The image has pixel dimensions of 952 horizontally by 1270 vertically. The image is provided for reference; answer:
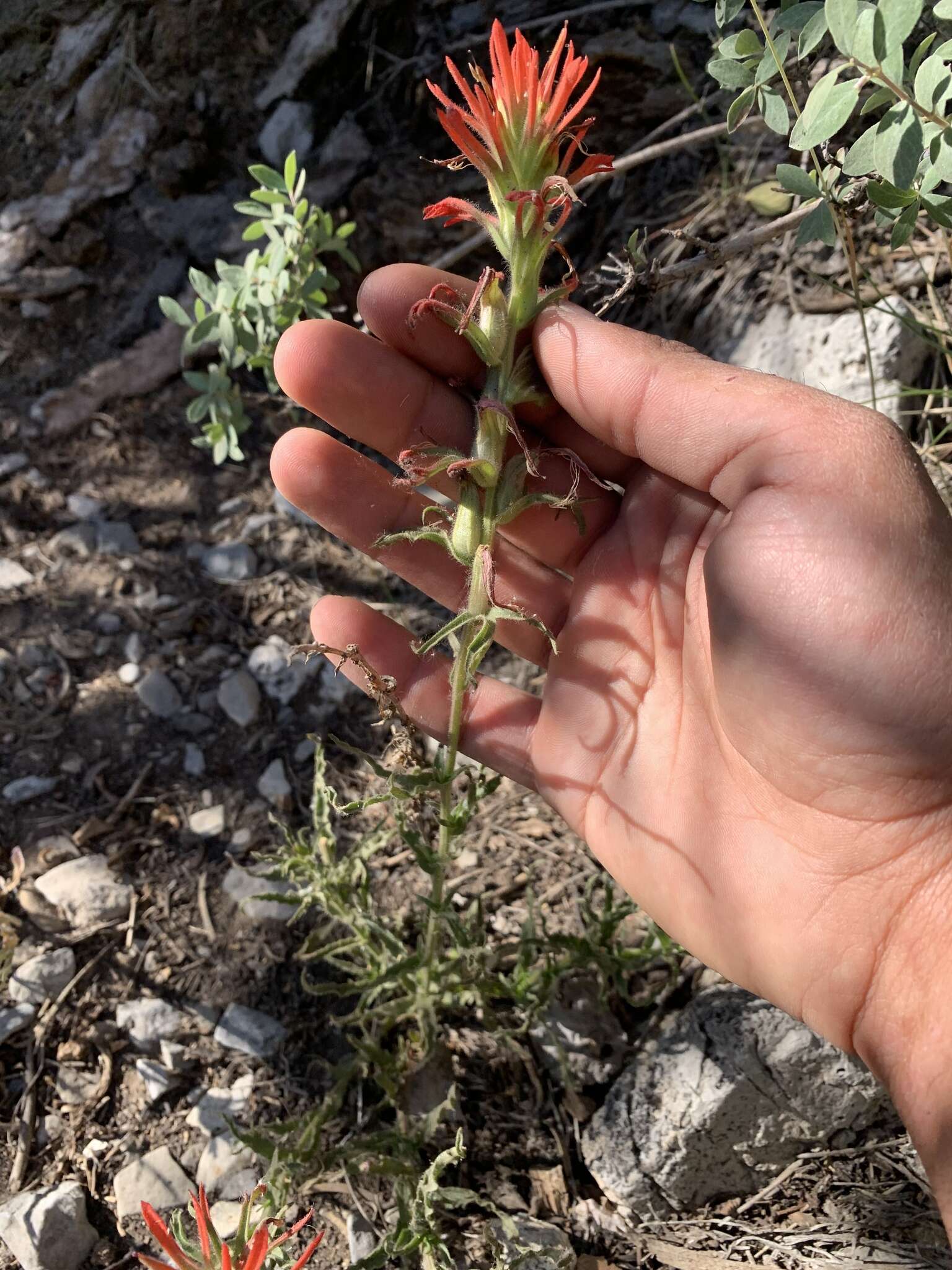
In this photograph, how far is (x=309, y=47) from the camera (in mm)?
3799

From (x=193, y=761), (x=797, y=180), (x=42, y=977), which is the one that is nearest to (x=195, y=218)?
(x=193, y=761)

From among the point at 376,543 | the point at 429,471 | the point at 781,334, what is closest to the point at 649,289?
the point at 429,471

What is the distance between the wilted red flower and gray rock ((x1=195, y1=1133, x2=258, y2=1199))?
649mm

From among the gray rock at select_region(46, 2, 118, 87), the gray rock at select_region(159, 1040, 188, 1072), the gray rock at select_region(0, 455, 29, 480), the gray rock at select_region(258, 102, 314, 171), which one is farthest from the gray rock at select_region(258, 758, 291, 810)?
the gray rock at select_region(46, 2, 118, 87)

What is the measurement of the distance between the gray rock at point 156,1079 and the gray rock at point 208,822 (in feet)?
2.02

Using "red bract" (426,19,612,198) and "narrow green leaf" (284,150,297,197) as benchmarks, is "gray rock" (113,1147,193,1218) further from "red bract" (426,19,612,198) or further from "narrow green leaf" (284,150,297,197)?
"narrow green leaf" (284,150,297,197)

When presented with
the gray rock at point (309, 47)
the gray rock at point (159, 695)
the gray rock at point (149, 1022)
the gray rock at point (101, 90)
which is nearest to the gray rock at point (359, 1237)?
the gray rock at point (149, 1022)

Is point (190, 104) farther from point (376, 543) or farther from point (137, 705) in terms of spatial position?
point (376, 543)

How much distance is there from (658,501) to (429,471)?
60 cm

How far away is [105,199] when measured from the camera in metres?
3.90

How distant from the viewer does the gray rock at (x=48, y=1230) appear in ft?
6.59

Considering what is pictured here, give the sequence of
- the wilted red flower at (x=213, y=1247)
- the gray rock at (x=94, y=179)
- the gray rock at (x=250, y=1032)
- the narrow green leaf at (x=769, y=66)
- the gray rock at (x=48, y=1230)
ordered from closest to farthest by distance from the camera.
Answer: the wilted red flower at (x=213, y=1247) → the narrow green leaf at (x=769, y=66) → the gray rock at (x=48, y=1230) → the gray rock at (x=250, y=1032) → the gray rock at (x=94, y=179)

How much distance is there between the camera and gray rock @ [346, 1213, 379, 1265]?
80.6 inches

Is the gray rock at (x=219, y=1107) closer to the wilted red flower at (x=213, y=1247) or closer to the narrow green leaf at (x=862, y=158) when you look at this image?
the wilted red flower at (x=213, y=1247)
